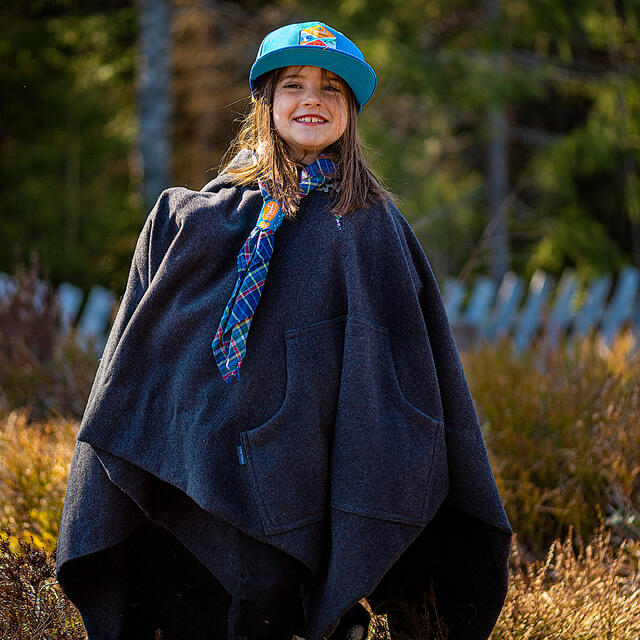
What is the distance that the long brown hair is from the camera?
2.28 meters

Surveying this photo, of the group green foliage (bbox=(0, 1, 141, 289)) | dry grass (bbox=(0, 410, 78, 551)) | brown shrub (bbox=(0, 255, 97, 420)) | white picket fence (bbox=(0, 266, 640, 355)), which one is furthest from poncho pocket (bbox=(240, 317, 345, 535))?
green foliage (bbox=(0, 1, 141, 289))

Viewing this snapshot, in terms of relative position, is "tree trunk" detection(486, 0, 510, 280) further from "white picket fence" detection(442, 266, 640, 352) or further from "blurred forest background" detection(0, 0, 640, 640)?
"white picket fence" detection(442, 266, 640, 352)

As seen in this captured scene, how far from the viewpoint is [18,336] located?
16.1 ft

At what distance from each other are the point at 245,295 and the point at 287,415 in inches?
13.0

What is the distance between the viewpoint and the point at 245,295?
7.11 ft

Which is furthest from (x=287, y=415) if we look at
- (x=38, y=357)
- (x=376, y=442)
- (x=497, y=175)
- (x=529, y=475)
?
(x=497, y=175)

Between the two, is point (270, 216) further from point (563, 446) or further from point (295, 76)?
point (563, 446)

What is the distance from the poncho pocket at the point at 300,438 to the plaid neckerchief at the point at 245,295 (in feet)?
0.42

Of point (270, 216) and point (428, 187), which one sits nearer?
point (270, 216)

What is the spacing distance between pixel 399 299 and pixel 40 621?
4.60ft

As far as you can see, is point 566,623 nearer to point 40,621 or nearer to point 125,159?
point 40,621

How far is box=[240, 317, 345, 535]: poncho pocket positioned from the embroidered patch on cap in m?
0.75

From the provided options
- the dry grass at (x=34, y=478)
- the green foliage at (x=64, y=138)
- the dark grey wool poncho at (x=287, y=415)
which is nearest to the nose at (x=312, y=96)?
the dark grey wool poncho at (x=287, y=415)

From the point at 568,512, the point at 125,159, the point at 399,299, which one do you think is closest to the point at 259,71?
the point at 399,299
